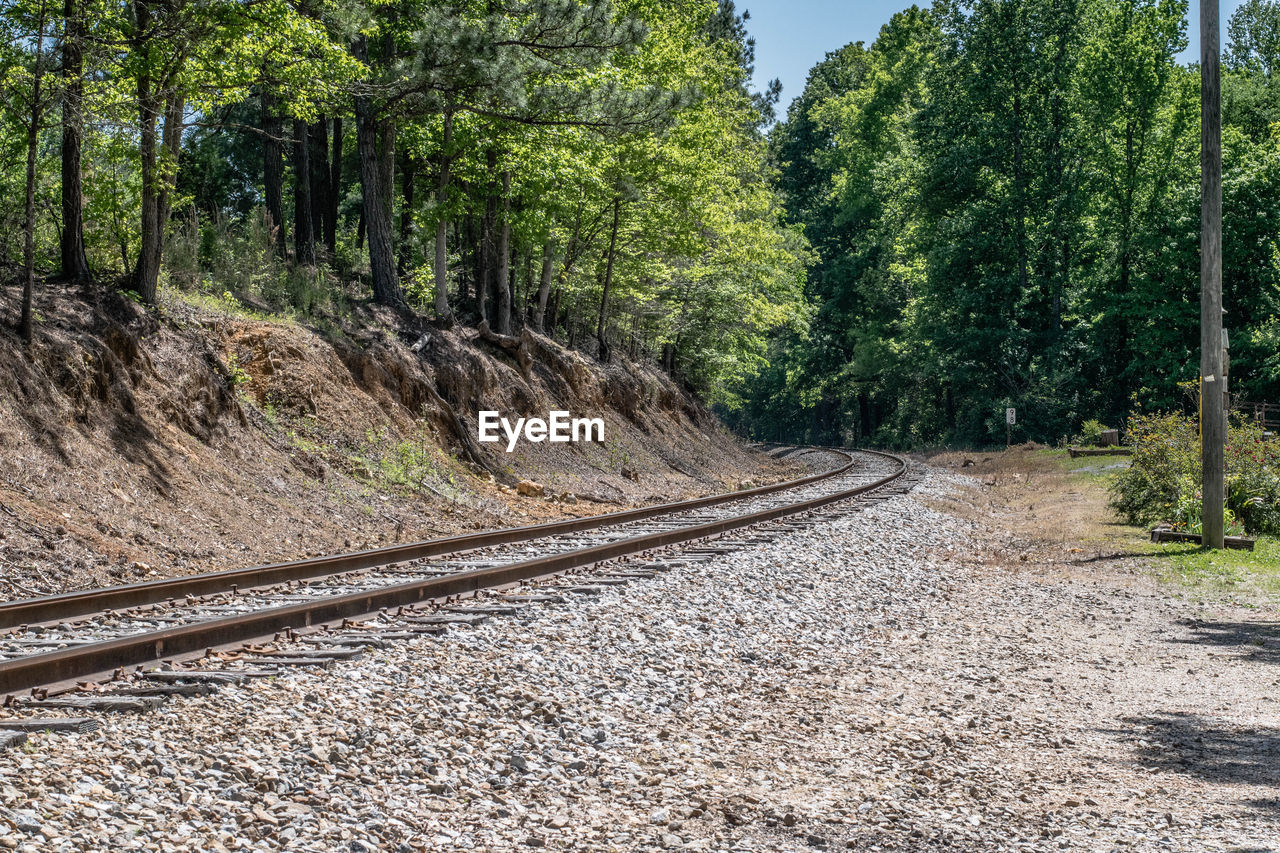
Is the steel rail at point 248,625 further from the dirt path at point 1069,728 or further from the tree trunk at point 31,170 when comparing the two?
the tree trunk at point 31,170

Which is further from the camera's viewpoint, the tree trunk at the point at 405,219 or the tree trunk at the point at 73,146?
the tree trunk at the point at 405,219

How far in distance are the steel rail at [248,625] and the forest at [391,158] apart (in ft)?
22.0

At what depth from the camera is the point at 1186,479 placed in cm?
1834

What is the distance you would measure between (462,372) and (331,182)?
11.1 metres

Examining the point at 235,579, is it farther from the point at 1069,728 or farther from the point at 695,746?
the point at 1069,728

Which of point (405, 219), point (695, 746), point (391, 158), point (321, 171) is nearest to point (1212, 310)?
point (695, 746)

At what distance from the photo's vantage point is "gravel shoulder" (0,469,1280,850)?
451 cm

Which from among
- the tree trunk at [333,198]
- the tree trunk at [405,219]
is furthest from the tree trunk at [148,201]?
the tree trunk at [405,219]

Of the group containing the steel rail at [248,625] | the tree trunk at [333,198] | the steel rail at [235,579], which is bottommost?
the steel rail at [235,579]

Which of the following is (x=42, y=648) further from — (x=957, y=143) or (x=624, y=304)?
(x=957, y=143)

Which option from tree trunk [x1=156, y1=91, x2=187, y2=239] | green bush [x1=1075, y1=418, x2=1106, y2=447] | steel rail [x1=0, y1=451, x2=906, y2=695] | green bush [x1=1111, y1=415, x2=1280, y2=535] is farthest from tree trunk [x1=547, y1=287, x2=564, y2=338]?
steel rail [x1=0, y1=451, x2=906, y2=695]

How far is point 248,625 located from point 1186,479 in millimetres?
16500

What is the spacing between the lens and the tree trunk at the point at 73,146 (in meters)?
12.3

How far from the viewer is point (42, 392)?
1190 centimetres
